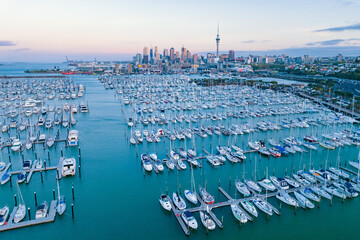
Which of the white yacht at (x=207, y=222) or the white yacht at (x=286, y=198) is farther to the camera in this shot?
the white yacht at (x=286, y=198)

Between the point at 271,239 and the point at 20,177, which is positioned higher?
the point at 20,177

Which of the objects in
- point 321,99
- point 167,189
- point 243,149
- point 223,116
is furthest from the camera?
point 321,99

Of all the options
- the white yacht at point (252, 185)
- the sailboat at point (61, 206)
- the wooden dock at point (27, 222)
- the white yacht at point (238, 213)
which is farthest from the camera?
the white yacht at point (252, 185)

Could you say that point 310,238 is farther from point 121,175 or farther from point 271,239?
point 121,175

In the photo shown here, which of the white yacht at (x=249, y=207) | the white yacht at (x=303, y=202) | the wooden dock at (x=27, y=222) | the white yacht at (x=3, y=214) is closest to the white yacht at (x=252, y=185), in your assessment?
the white yacht at (x=249, y=207)

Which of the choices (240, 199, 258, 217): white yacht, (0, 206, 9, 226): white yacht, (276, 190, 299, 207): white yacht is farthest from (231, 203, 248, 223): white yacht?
(0, 206, 9, 226): white yacht

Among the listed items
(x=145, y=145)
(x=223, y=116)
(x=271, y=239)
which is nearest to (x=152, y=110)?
(x=223, y=116)

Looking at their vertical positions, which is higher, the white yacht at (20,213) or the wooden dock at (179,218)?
the white yacht at (20,213)

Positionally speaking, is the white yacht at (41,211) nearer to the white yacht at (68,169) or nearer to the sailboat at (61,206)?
the sailboat at (61,206)
